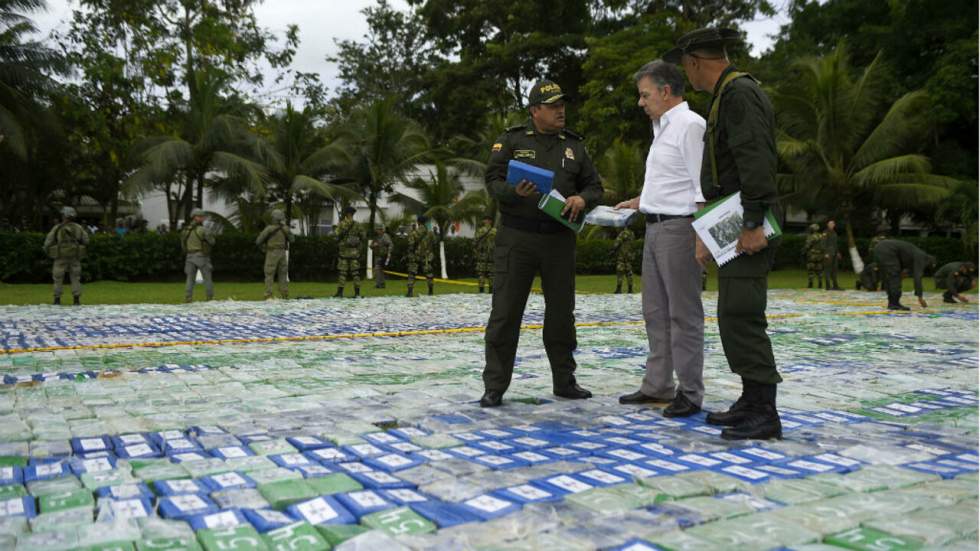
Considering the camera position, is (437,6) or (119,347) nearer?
(119,347)

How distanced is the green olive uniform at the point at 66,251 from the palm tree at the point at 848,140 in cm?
2156

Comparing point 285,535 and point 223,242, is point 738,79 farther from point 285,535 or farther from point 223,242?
point 223,242

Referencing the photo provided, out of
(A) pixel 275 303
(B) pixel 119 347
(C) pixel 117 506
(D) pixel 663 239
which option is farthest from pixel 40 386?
(A) pixel 275 303

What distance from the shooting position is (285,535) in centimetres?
255

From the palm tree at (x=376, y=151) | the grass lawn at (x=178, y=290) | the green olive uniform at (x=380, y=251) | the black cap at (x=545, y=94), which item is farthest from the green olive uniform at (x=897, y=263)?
the palm tree at (x=376, y=151)

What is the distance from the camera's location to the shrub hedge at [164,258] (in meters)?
20.2

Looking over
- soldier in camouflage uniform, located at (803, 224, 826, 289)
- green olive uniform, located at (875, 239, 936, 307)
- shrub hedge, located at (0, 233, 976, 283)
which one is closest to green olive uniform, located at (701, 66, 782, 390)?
green olive uniform, located at (875, 239, 936, 307)

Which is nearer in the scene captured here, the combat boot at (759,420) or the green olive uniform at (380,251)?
the combat boot at (759,420)

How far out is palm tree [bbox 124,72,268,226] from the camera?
74.9 ft

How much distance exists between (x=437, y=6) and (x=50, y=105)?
1872 cm

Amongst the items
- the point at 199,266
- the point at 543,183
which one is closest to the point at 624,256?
the point at 199,266

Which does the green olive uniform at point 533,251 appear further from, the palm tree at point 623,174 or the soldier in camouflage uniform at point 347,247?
the palm tree at point 623,174

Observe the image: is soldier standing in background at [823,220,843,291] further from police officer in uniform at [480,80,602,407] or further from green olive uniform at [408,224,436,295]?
police officer in uniform at [480,80,602,407]

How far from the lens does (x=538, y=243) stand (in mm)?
4770
